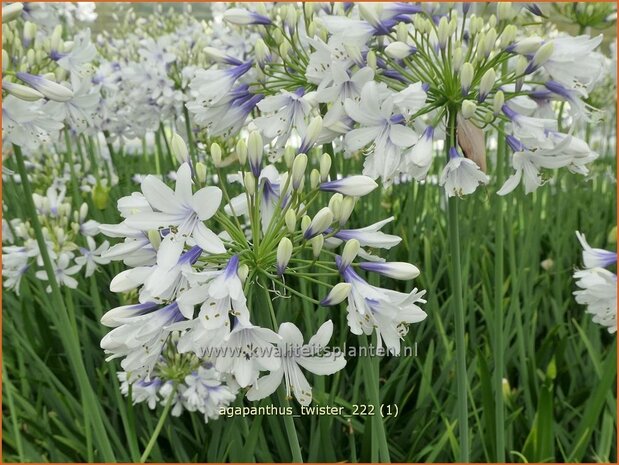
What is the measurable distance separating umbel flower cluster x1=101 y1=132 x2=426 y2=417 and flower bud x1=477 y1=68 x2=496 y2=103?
382 mm

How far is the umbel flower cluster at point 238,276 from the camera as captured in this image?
1212 mm

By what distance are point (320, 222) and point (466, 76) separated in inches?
19.8

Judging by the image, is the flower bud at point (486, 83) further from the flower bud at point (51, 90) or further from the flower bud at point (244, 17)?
the flower bud at point (51, 90)

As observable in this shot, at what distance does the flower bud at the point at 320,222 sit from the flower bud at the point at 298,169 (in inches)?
2.9

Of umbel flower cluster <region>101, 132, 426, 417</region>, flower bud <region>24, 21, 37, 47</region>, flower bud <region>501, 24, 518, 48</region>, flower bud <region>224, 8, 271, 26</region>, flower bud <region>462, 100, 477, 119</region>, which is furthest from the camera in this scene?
flower bud <region>24, 21, 37, 47</region>

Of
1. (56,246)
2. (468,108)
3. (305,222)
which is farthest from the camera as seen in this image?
(56,246)

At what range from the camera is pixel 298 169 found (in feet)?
4.27

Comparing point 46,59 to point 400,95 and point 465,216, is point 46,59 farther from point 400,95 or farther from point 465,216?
point 465,216

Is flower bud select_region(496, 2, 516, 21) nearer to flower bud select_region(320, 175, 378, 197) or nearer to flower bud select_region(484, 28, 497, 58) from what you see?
flower bud select_region(484, 28, 497, 58)

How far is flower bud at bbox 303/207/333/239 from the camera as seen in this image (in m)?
1.28

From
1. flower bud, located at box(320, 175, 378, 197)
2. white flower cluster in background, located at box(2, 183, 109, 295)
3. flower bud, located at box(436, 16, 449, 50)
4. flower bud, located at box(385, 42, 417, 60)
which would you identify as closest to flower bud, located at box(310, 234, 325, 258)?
flower bud, located at box(320, 175, 378, 197)

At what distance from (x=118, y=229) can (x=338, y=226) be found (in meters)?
0.44

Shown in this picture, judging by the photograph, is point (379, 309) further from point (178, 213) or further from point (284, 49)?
point (284, 49)

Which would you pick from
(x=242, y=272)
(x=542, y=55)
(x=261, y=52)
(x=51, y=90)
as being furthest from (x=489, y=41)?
(x=51, y=90)
